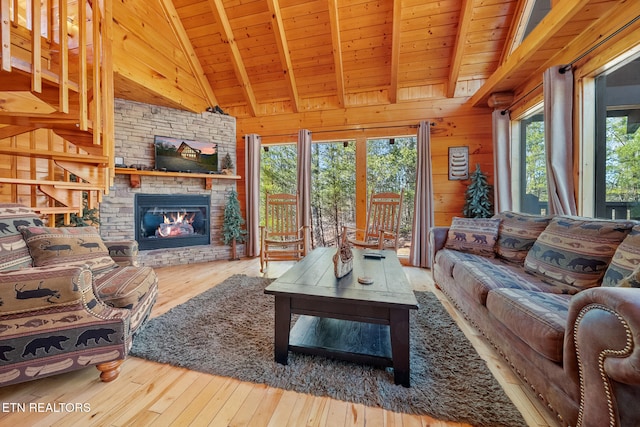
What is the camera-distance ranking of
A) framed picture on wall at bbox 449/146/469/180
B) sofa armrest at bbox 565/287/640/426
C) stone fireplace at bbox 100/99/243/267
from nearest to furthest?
sofa armrest at bbox 565/287/640/426, stone fireplace at bbox 100/99/243/267, framed picture on wall at bbox 449/146/469/180

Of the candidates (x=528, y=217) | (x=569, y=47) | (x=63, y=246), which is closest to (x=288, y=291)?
(x=63, y=246)

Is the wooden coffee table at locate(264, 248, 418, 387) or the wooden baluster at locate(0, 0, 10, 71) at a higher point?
the wooden baluster at locate(0, 0, 10, 71)

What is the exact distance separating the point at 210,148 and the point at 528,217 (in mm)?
4308

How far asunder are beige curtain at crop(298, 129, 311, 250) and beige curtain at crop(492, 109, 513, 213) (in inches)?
103

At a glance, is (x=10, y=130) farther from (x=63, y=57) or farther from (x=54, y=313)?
(x=54, y=313)

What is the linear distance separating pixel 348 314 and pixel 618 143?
2601 mm

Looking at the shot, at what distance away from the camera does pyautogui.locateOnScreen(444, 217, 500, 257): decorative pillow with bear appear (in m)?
2.50

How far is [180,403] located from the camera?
125 centimetres

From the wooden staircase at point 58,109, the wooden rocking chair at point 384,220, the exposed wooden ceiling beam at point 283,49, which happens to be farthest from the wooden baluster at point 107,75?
the wooden rocking chair at point 384,220

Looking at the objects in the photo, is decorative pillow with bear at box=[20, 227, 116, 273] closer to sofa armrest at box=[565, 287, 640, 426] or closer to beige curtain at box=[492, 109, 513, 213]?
sofa armrest at box=[565, 287, 640, 426]

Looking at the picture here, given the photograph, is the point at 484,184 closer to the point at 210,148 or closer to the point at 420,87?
the point at 420,87

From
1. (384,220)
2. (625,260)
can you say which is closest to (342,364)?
Answer: (625,260)

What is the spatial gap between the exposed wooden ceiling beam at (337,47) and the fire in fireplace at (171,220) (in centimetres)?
272

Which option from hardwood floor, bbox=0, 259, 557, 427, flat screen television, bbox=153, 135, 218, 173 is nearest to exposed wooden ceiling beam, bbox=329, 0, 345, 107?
flat screen television, bbox=153, 135, 218, 173
